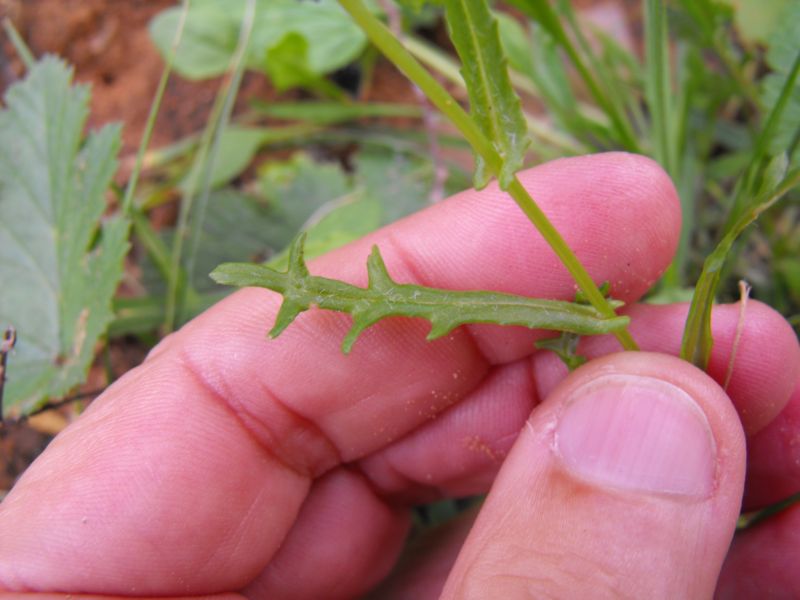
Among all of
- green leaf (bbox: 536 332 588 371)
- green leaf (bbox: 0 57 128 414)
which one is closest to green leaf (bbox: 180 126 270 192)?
green leaf (bbox: 0 57 128 414)

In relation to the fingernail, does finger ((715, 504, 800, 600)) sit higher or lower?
lower

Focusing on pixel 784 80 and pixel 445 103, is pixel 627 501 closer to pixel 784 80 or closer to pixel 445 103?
pixel 445 103

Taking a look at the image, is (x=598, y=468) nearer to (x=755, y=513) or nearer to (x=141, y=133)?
(x=755, y=513)

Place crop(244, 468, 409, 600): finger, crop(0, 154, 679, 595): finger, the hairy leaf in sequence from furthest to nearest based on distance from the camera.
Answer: crop(244, 468, 409, 600): finger < crop(0, 154, 679, 595): finger < the hairy leaf

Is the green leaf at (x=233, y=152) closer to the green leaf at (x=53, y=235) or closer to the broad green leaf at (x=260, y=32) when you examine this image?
the broad green leaf at (x=260, y=32)

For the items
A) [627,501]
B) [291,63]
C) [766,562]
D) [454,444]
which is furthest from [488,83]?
[291,63]

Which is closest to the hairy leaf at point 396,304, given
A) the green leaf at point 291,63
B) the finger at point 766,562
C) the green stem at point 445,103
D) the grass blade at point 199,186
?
the green stem at point 445,103

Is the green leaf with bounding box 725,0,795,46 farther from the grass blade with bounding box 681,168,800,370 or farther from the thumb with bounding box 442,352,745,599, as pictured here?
the thumb with bounding box 442,352,745,599
